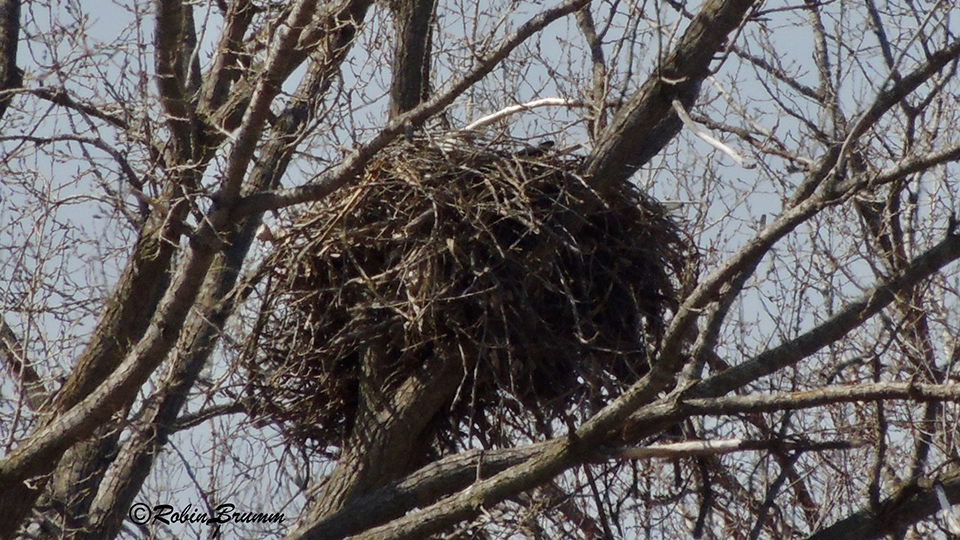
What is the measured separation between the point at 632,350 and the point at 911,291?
1.13 m

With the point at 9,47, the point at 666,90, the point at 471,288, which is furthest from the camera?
the point at 9,47

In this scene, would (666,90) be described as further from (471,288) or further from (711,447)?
(711,447)

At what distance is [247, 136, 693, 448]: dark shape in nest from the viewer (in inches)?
145

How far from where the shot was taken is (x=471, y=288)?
3.63 m

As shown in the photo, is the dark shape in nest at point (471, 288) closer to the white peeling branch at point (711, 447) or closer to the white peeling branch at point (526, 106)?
the white peeling branch at point (526, 106)

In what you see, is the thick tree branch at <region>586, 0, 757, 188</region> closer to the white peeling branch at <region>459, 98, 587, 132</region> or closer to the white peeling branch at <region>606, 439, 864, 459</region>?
the white peeling branch at <region>459, 98, 587, 132</region>

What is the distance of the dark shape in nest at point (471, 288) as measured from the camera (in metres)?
3.69

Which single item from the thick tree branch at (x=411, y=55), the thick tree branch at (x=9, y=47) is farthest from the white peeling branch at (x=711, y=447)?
the thick tree branch at (x=9, y=47)

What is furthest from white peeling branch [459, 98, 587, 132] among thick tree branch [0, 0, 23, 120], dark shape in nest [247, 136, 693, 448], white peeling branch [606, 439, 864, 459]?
thick tree branch [0, 0, 23, 120]

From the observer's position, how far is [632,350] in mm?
3879

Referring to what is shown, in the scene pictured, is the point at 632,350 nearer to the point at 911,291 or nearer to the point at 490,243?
the point at 490,243

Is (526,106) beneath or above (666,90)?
above

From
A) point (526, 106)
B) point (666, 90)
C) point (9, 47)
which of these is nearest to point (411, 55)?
point (526, 106)

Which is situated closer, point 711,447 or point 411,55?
point 711,447
